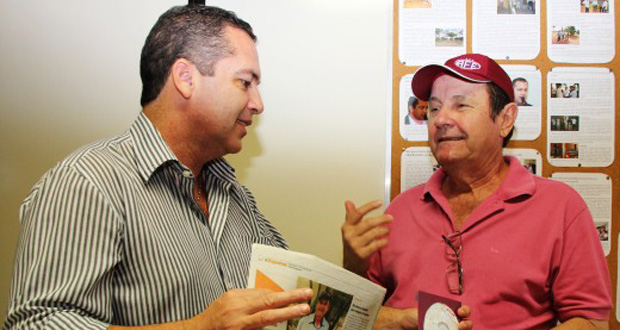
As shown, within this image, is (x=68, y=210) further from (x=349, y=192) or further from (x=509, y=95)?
(x=509, y=95)

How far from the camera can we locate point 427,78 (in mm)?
1692

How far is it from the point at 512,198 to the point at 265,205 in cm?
88

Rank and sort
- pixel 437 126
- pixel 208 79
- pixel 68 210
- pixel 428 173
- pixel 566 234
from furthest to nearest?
pixel 428 173, pixel 437 126, pixel 566 234, pixel 208 79, pixel 68 210

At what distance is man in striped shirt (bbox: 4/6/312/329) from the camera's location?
96 centimetres

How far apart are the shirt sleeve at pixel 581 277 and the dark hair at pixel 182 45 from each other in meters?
1.06

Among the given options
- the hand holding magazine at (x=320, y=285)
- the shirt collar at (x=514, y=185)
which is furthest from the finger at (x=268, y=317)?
the shirt collar at (x=514, y=185)

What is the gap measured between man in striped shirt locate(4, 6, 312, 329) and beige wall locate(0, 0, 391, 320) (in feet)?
1.37

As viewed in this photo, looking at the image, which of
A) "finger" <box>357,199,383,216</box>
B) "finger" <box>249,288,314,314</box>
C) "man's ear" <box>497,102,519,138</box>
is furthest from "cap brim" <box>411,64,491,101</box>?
"finger" <box>249,288,314,314</box>

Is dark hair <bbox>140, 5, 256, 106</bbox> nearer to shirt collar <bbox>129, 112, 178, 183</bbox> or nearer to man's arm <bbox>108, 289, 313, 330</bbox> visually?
shirt collar <bbox>129, 112, 178, 183</bbox>

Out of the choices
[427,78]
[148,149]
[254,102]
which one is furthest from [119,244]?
[427,78]

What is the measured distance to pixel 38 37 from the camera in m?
1.95

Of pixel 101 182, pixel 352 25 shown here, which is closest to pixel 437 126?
pixel 352 25

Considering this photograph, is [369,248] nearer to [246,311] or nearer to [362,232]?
[362,232]

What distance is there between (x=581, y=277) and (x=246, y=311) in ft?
3.10
